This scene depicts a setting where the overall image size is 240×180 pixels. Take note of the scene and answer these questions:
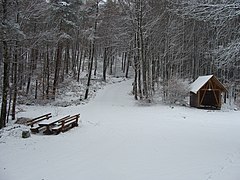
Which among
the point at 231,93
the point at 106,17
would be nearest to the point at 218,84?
the point at 231,93

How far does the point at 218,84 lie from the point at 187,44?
295 inches

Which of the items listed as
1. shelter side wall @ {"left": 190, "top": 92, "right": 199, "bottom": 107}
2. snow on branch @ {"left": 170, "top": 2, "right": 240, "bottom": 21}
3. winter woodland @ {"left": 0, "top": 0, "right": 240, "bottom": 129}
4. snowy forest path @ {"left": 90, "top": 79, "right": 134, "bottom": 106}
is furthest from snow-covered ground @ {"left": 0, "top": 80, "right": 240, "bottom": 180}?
snowy forest path @ {"left": 90, "top": 79, "right": 134, "bottom": 106}

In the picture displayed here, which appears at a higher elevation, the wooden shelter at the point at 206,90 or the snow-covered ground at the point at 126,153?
the wooden shelter at the point at 206,90

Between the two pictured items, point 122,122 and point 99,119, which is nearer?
point 122,122

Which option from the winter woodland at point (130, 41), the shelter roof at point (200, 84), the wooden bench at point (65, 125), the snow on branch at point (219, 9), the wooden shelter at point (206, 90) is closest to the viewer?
the snow on branch at point (219, 9)

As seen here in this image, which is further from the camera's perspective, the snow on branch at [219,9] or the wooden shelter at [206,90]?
the wooden shelter at [206,90]

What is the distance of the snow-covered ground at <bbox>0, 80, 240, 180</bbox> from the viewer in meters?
6.16

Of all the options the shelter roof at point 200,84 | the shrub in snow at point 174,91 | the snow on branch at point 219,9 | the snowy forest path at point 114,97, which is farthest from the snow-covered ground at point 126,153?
the snowy forest path at point 114,97

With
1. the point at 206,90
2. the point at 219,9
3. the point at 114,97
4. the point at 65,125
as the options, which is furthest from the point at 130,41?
the point at 219,9

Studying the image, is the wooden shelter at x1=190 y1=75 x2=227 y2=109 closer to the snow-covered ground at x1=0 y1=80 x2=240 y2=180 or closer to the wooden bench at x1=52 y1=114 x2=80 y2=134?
the snow-covered ground at x1=0 y1=80 x2=240 y2=180

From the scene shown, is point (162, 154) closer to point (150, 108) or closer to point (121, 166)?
point (121, 166)

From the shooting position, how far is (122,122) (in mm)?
13258

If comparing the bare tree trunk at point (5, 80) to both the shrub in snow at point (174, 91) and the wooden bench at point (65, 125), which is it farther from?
the shrub in snow at point (174, 91)

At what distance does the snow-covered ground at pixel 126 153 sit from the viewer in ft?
20.2
